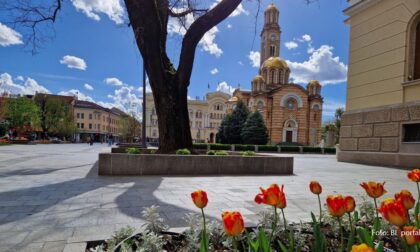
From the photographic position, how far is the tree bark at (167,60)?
9.84 meters

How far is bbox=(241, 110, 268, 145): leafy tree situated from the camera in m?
46.3

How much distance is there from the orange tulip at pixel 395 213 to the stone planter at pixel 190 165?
7674 millimetres

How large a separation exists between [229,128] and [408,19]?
37.8m

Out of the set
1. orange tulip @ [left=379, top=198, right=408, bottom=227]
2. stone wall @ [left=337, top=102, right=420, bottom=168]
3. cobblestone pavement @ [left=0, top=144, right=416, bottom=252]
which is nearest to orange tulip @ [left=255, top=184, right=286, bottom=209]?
orange tulip @ [left=379, top=198, right=408, bottom=227]

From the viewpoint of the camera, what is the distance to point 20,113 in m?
39.2

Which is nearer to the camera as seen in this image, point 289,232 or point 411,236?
point 411,236

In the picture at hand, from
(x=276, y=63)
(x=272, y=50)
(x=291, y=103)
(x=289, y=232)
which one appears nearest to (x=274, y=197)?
(x=289, y=232)

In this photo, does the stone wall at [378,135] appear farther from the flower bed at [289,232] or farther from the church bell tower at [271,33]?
the church bell tower at [271,33]

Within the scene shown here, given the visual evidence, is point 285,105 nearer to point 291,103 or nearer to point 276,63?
point 291,103

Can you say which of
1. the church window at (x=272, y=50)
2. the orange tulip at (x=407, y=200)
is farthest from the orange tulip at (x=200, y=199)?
the church window at (x=272, y=50)

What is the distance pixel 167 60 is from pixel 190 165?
4.52 meters

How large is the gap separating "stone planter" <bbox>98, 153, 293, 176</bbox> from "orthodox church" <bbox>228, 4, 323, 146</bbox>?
49.9m

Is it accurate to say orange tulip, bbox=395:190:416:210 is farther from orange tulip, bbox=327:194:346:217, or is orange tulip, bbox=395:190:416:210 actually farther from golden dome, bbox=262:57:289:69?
golden dome, bbox=262:57:289:69

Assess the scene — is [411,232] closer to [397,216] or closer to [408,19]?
[397,216]
